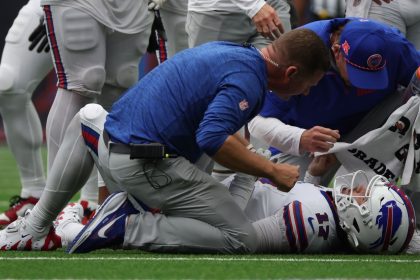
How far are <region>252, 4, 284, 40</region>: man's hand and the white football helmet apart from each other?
1.02 m

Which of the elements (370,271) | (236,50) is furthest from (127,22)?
(370,271)

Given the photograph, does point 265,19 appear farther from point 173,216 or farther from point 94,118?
point 173,216

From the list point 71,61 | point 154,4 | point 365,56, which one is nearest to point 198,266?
point 365,56

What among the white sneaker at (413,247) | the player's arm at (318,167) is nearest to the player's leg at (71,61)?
the player's arm at (318,167)

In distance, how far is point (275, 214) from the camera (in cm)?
550

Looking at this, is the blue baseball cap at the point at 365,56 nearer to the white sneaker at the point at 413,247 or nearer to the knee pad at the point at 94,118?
the white sneaker at the point at 413,247

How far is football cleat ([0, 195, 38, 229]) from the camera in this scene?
6719 mm

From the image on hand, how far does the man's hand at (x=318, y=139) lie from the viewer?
214 inches

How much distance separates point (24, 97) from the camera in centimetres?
707

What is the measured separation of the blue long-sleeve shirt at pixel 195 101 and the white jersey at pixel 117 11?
1.07 meters

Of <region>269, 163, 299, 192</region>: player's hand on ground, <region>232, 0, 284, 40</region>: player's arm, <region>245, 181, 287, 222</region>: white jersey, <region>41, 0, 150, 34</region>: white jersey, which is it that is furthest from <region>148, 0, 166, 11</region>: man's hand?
<region>269, 163, 299, 192</region>: player's hand on ground

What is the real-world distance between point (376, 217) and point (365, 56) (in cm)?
85

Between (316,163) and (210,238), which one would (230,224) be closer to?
(210,238)

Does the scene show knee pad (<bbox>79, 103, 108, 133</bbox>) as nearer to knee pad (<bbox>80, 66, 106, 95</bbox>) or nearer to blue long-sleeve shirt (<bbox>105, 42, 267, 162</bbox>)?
blue long-sleeve shirt (<bbox>105, 42, 267, 162</bbox>)
